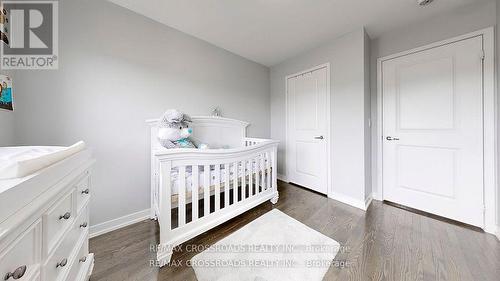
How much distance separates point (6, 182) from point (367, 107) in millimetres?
2795

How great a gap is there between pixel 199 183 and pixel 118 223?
38.7 inches

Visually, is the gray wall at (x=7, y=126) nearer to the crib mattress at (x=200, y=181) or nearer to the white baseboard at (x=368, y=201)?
the crib mattress at (x=200, y=181)

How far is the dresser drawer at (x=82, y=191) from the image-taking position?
0.87 meters

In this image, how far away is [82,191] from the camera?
3.03ft

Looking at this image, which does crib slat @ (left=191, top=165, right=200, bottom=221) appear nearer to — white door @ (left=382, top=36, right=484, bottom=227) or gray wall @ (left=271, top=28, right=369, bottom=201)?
gray wall @ (left=271, top=28, right=369, bottom=201)

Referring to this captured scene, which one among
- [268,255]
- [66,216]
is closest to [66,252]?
A: [66,216]

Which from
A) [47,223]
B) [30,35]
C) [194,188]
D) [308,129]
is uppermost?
[30,35]

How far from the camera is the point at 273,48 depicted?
8.57 feet

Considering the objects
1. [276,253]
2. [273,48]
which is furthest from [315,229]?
[273,48]

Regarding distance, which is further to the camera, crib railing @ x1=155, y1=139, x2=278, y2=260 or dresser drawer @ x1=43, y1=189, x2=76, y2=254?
crib railing @ x1=155, y1=139, x2=278, y2=260

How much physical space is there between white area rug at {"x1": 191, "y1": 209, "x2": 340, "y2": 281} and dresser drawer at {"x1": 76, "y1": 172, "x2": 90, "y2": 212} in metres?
0.83

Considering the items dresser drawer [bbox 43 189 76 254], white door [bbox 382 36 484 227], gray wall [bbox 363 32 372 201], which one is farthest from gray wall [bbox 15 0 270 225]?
white door [bbox 382 36 484 227]

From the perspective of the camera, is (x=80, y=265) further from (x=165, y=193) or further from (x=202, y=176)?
(x=202, y=176)

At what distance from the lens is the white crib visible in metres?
1.28
